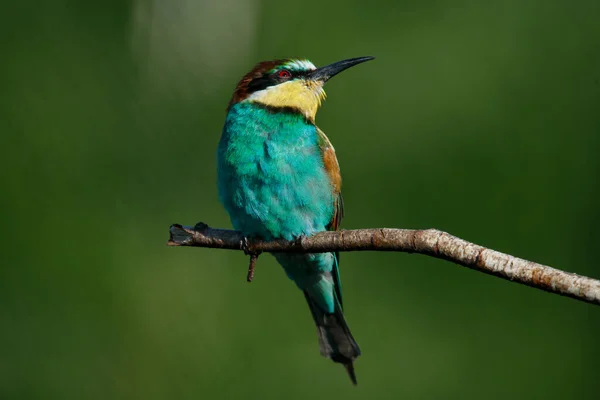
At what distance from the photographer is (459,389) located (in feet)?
14.3

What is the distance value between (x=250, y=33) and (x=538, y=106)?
2053mm

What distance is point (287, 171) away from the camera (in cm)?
310

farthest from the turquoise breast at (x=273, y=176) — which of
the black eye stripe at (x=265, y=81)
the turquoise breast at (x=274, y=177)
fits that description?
the black eye stripe at (x=265, y=81)

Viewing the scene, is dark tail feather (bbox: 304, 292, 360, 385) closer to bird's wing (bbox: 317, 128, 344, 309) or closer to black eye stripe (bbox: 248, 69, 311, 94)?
bird's wing (bbox: 317, 128, 344, 309)

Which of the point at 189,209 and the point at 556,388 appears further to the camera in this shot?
the point at 189,209

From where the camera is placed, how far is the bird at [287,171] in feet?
10.1

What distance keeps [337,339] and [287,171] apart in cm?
90

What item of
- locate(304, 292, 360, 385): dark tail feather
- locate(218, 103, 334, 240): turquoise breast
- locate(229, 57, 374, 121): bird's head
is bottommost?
locate(304, 292, 360, 385): dark tail feather

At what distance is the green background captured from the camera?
14.6ft

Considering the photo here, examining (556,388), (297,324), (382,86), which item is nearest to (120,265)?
(297,324)

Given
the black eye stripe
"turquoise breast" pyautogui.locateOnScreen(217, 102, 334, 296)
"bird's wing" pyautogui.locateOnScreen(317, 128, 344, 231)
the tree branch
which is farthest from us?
the black eye stripe

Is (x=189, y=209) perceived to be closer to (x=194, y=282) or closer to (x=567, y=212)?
(x=194, y=282)

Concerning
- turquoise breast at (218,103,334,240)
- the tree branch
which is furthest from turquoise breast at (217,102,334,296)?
the tree branch

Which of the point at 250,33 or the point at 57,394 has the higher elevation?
the point at 250,33
